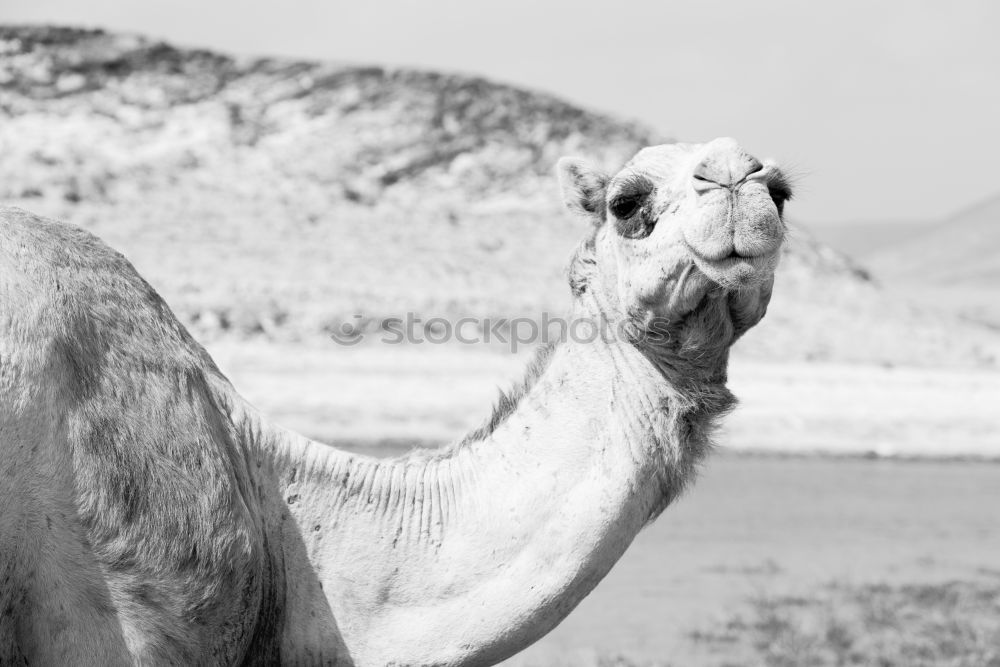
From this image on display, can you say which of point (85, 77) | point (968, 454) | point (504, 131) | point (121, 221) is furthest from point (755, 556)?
point (85, 77)

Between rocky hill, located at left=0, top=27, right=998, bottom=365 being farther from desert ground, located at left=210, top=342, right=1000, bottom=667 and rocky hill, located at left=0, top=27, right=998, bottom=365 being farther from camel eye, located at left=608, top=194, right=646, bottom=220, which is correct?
camel eye, located at left=608, top=194, right=646, bottom=220

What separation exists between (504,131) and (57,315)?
32.3 m

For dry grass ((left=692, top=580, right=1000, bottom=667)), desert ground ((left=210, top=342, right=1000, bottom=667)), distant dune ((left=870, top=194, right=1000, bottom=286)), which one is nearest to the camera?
A: dry grass ((left=692, top=580, right=1000, bottom=667))

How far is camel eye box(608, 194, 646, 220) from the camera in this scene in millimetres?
3645

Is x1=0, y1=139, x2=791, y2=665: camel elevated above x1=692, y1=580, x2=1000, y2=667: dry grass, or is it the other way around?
x1=0, y1=139, x2=791, y2=665: camel

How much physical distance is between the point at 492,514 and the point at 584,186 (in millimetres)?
1001

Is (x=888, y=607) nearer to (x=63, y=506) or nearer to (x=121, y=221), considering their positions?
(x=63, y=506)

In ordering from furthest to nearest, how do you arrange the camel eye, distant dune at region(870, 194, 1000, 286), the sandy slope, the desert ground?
distant dune at region(870, 194, 1000, 286) < the sandy slope < the desert ground < the camel eye

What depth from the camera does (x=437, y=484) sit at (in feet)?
12.0

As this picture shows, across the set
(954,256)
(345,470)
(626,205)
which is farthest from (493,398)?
(954,256)

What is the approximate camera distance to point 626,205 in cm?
365

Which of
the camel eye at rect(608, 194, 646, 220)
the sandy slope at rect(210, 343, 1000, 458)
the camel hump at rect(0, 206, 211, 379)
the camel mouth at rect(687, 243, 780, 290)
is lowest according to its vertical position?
the sandy slope at rect(210, 343, 1000, 458)

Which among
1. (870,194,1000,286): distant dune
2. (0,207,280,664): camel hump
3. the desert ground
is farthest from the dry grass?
(870,194,1000,286): distant dune

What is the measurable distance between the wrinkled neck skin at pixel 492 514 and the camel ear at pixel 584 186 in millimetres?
299
